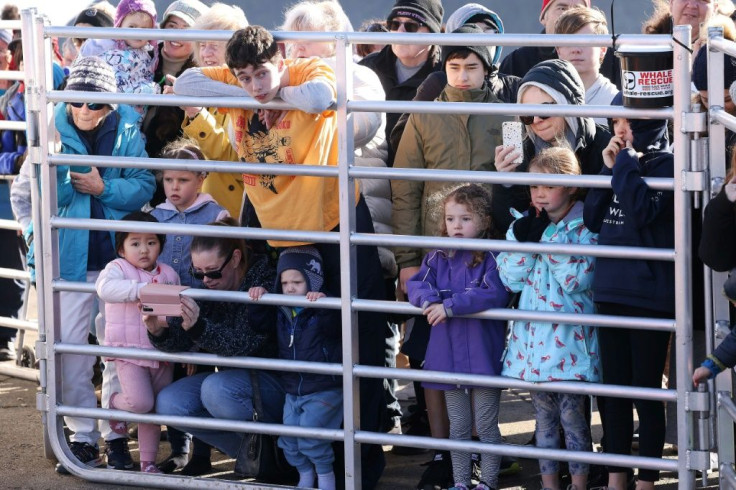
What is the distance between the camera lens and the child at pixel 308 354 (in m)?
5.02

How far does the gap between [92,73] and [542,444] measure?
258 centimetres

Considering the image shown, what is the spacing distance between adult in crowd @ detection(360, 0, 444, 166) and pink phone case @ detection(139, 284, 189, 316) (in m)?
1.47

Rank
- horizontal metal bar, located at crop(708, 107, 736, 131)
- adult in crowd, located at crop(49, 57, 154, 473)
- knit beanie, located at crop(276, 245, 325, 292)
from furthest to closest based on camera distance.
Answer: adult in crowd, located at crop(49, 57, 154, 473) → knit beanie, located at crop(276, 245, 325, 292) → horizontal metal bar, located at crop(708, 107, 736, 131)

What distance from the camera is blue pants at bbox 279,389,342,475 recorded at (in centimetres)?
508

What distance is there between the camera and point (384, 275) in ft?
17.9

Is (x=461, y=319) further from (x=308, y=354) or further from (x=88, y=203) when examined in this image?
(x=88, y=203)

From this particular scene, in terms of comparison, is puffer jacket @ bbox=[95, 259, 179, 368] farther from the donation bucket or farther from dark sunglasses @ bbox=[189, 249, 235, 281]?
the donation bucket

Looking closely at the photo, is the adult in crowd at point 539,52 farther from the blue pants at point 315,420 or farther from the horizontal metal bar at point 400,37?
the blue pants at point 315,420

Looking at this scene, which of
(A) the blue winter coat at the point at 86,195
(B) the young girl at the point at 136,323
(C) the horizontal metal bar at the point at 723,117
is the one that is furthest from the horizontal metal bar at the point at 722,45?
(A) the blue winter coat at the point at 86,195

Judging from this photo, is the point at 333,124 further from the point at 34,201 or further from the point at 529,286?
the point at 34,201

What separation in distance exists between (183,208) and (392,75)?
140 centimetres

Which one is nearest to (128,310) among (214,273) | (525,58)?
(214,273)

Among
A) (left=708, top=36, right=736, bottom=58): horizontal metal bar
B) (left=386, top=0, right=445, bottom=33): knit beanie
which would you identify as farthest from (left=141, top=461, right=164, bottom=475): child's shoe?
(left=708, top=36, right=736, bottom=58): horizontal metal bar

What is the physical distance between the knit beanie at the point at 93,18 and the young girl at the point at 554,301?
3587 mm
